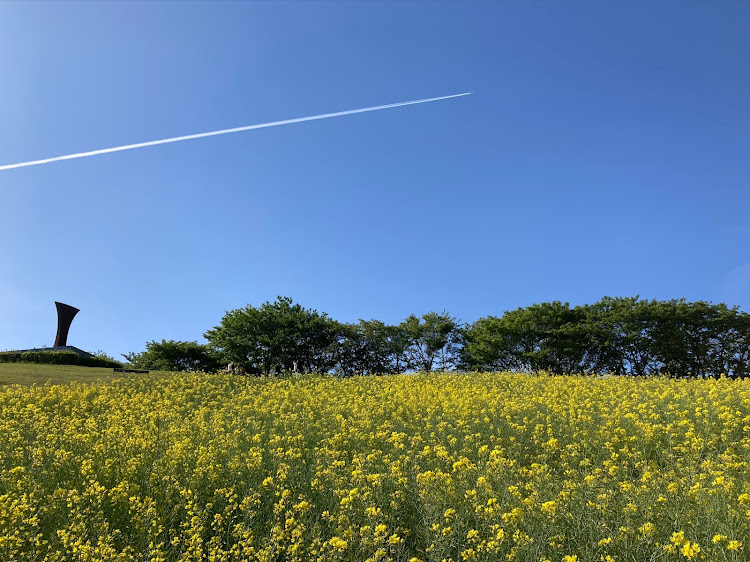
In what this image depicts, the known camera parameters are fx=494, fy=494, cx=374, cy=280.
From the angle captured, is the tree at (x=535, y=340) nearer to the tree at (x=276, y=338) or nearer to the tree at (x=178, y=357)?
the tree at (x=276, y=338)

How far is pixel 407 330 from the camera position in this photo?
3731 centimetres

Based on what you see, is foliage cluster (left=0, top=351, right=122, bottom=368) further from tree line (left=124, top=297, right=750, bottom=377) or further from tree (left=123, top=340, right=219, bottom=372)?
tree (left=123, top=340, right=219, bottom=372)

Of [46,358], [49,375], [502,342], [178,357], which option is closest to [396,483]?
[49,375]

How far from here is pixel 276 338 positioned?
3475cm

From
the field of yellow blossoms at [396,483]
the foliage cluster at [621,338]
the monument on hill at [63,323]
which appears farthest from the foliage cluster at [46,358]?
the foliage cluster at [621,338]

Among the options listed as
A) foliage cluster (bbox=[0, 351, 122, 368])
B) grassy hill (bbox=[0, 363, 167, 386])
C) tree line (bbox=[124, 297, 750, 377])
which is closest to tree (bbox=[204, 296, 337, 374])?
tree line (bbox=[124, 297, 750, 377])

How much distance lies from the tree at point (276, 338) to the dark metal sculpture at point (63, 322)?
383 inches

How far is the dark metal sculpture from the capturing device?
30938 mm

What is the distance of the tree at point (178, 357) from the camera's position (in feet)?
131

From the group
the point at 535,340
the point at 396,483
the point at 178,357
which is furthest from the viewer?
the point at 178,357

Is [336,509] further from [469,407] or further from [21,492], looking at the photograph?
[469,407]

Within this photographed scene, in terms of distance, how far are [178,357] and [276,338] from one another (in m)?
10.9

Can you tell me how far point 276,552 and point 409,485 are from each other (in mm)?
1464

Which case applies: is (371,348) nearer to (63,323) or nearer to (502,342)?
(502,342)
